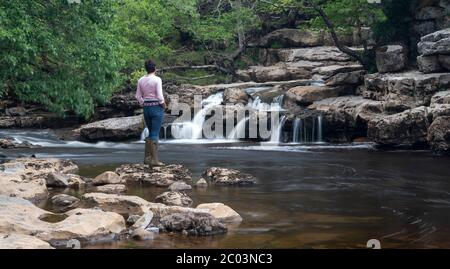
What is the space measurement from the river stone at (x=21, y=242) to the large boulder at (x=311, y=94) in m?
19.2

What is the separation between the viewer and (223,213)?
7320mm

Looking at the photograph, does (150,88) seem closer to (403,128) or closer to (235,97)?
(403,128)

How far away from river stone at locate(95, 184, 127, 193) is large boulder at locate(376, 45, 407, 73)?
16712 millimetres

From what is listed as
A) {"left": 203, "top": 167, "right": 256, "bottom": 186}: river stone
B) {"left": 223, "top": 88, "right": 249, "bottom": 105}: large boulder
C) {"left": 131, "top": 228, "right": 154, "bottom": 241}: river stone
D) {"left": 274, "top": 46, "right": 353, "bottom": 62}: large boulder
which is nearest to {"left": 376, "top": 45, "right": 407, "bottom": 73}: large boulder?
{"left": 223, "top": 88, "right": 249, "bottom": 105}: large boulder

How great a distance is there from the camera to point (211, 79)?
33.5 meters

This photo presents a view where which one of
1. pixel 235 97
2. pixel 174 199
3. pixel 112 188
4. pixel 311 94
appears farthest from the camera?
pixel 235 97

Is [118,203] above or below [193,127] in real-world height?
below

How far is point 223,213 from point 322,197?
234cm

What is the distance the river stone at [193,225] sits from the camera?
6586 mm

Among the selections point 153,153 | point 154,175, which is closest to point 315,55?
point 153,153

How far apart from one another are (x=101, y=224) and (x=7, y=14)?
6.86 metres

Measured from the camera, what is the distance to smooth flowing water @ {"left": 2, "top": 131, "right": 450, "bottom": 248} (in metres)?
6.32

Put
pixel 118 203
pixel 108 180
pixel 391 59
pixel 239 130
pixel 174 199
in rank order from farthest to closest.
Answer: pixel 391 59, pixel 239 130, pixel 108 180, pixel 174 199, pixel 118 203
